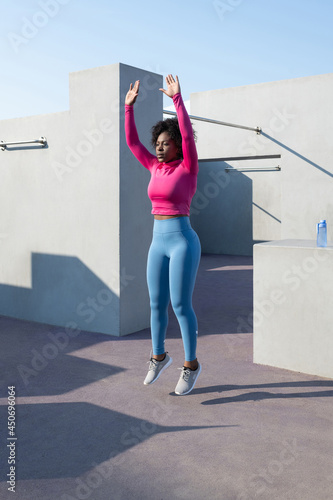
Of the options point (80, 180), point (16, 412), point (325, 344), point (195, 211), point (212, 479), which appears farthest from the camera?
point (195, 211)

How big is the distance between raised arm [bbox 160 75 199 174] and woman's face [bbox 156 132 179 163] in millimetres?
136

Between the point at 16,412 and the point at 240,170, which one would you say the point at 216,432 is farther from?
the point at 240,170

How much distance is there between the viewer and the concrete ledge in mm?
3238

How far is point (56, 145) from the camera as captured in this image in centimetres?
453

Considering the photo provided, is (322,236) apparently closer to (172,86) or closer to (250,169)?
(172,86)

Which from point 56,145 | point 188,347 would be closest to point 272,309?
point 188,347

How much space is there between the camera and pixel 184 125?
2674 millimetres

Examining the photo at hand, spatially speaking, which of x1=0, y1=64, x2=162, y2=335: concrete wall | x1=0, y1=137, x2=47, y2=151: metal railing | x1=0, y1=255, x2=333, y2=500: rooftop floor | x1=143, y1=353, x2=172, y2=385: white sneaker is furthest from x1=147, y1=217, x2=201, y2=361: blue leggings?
x1=0, y1=137, x2=47, y2=151: metal railing

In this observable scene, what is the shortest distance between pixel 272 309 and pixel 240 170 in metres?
8.37

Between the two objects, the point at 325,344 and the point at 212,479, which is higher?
the point at 325,344

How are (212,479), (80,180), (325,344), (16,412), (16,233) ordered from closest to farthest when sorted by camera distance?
(212,479)
(16,412)
(325,344)
(80,180)
(16,233)

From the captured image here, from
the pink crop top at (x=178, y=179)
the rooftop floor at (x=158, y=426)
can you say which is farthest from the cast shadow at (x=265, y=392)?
the pink crop top at (x=178, y=179)

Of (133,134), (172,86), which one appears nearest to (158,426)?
(133,134)

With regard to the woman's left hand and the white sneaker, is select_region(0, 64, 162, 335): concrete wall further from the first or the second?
the woman's left hand
